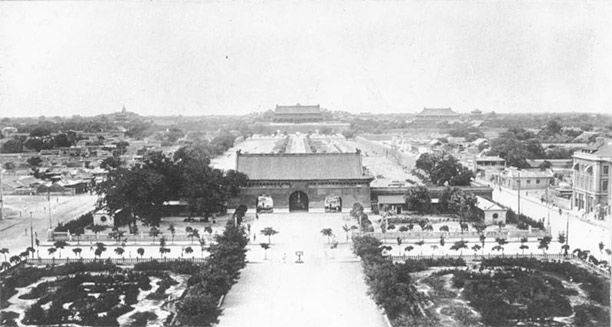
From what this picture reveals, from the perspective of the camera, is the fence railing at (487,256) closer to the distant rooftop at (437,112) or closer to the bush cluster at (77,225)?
the bush cluster at (77,225)

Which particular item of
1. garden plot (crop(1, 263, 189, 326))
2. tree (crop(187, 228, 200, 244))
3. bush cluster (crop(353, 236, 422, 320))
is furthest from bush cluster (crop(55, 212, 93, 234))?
bush cluster (crop(353, 236, 422, 320))

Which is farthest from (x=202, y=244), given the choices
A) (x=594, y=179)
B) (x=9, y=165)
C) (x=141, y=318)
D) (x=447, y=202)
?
(x=9, y=165)

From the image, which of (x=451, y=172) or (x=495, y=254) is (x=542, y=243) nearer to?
(x=495, y=254)

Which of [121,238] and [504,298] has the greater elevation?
[121,238]

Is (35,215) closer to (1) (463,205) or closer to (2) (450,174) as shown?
(1) (463,205)

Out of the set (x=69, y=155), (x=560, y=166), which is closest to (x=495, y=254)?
(x=560, y=166)

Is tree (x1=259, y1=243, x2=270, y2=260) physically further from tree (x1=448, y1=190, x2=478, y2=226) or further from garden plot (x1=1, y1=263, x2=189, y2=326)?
tree (x1=448, y1=190, x2=478, y2=226)

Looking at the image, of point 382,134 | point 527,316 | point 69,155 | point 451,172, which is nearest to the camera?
point 527,316
